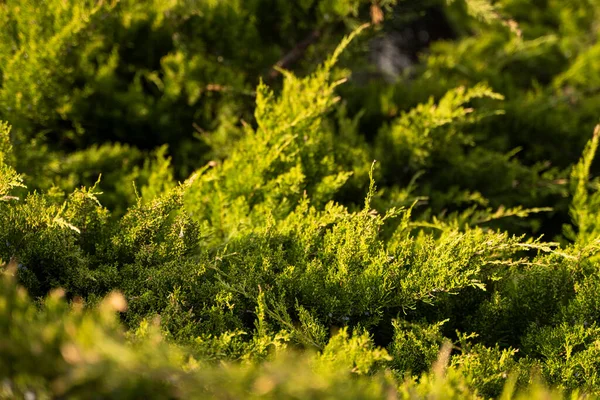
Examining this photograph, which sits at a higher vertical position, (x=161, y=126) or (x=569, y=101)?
(x=161, y=126)

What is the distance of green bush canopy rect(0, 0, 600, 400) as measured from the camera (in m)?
1.23

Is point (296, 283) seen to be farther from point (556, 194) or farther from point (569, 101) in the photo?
point (569, 101)

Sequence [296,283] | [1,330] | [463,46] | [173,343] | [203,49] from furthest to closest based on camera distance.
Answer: [463,46] → [203,49] → [296,283] → [173,343] → [1,330]

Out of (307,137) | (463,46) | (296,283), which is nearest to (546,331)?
(296,283)

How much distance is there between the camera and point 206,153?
8.73 feet

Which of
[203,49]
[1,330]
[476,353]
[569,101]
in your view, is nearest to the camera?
[1,330]

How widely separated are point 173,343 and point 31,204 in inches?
26.0

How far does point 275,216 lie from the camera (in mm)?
2002

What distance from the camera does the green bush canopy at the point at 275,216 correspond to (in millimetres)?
1229

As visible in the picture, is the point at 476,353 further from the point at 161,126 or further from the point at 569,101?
the point at 569,101

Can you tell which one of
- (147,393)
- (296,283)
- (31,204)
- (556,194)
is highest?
(31,204)

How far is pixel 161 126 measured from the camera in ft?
8.94

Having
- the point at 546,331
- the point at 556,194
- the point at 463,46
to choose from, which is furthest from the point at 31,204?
the point at 463,46

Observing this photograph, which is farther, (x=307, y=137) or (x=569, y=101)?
(x=569, y=101)
